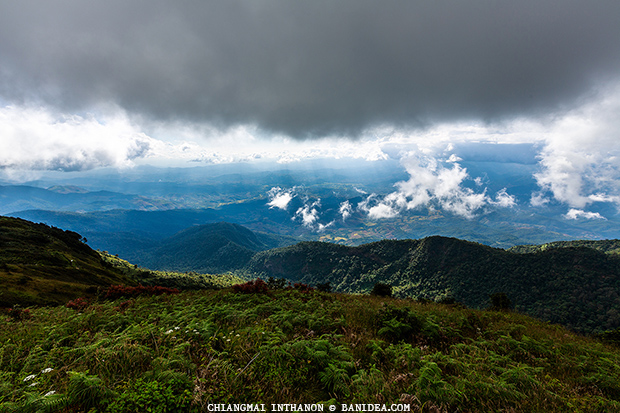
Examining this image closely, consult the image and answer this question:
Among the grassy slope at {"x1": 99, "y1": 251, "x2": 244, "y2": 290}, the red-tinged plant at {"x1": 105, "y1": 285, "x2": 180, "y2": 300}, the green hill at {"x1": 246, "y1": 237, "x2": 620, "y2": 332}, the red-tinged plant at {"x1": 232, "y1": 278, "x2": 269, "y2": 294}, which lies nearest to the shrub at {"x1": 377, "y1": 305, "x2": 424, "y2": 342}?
the red-tinged plant at {"x1": 232, "y1": 278, "x2": 269, "y2": 294}

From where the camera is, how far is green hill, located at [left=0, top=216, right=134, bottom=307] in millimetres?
23350

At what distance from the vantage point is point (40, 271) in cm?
3409

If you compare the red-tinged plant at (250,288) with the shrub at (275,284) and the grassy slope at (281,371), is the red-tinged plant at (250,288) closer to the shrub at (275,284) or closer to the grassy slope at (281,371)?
the shrub at (275,284)

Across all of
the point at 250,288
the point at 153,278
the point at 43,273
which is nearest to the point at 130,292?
the point at 250,288

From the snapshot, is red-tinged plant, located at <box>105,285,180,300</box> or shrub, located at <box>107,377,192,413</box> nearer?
shrub, located at <box>107,377,192,413</box>

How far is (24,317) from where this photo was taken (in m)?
11.7

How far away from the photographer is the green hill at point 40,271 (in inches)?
919

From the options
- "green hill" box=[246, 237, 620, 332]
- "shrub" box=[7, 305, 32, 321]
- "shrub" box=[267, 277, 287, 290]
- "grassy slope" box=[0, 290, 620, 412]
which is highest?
"grassy slope" box=[0, 290, 620, 412]

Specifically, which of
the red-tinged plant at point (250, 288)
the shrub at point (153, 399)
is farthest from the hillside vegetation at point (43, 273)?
the shrub at point (153, 399)

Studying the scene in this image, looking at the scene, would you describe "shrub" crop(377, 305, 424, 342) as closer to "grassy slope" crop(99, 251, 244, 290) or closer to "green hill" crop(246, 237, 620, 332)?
"grassy slope" crop(99, 251, 244, 290)

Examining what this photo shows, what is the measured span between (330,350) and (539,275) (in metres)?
170

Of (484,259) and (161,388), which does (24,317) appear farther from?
(484,259)

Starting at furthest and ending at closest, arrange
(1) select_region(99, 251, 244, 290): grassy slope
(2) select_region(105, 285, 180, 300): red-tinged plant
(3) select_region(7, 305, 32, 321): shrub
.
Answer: (1) select_region(99, 251, 244, 290): grassy slope → (2) select_region(105, 285, 180, 300): red-tinged plant → (3) select_region(7, 305, 32, 321): shrub

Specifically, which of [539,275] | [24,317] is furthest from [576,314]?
[24,317]
